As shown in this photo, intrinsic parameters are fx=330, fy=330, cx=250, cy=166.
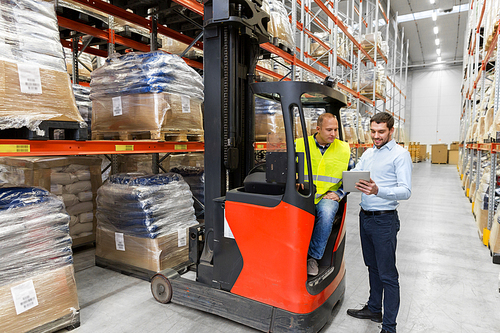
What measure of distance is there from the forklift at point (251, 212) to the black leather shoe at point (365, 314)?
159 mm

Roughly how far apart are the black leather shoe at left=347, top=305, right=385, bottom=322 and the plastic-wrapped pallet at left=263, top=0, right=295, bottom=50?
14.0 feet

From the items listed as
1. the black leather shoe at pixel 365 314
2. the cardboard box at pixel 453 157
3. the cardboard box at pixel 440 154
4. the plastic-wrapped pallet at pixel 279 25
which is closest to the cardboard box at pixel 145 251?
the black leather shoe at pixel 365 314

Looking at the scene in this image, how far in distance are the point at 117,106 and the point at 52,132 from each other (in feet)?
3.50

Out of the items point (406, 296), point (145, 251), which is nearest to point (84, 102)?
point (145, 251)

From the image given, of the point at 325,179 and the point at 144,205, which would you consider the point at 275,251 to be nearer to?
the point at 325,179

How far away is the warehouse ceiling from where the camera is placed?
18656 mm

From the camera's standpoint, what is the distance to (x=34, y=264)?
2547 millimetres

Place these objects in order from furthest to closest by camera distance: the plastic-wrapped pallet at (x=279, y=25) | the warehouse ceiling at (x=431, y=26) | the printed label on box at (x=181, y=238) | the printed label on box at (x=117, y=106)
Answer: the warehouse ceiling at (x=431, y=26)
the plastic-wrapped pallet at (x=279, y=25)
the printed label on box at (x=181, y=238)
the printed label on box at (x=117, y=106)

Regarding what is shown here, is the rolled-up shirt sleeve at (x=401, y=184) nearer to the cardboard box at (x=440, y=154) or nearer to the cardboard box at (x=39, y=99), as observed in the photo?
the cardboard box at (x=39, y=99)

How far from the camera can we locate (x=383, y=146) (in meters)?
2.64

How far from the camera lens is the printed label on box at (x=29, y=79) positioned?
236 centimetres

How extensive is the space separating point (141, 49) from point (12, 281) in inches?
167

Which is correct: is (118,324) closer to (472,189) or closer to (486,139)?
(486,139)

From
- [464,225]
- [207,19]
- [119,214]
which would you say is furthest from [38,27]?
[464,225]
